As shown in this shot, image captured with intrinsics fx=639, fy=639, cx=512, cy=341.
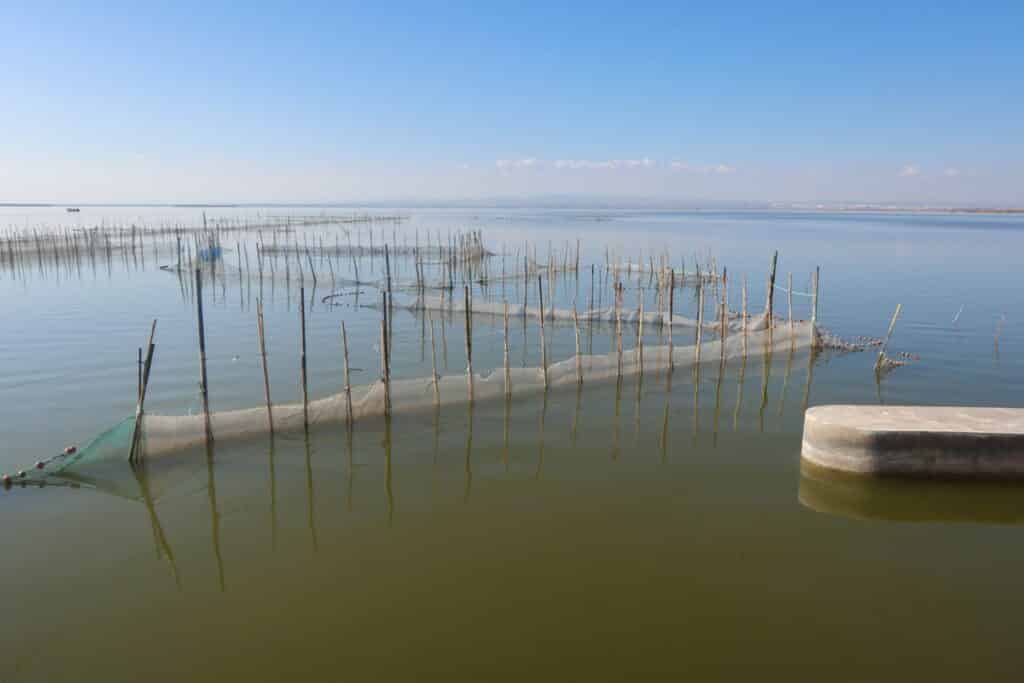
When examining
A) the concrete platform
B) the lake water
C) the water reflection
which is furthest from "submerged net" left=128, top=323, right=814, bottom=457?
the water reflection

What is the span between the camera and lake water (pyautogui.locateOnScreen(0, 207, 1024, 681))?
460 centimetres

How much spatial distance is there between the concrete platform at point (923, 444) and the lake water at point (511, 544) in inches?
8.4

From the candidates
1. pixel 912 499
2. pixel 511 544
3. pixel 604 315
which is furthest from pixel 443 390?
pixel 604 315

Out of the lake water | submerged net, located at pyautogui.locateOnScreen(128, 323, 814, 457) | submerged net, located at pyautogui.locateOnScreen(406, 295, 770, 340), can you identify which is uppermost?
submerged net, located at pyautogui.locateOnScreen(406, 295, 770, 340)

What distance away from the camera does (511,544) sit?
6055mm

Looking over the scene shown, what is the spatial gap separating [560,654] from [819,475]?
437cm

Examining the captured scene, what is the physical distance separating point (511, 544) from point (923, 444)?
4783 mm

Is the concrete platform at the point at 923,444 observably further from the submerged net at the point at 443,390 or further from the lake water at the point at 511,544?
the submerged net at the point at 443,390

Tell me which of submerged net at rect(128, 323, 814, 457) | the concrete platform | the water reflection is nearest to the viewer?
the water reflection

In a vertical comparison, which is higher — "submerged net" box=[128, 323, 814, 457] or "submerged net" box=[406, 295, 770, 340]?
"submerged net" box=[406, 295, 770, 340]

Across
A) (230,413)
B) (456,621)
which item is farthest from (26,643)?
(230,413)

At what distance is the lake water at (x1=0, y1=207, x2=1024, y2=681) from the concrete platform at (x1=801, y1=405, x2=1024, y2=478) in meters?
0.21

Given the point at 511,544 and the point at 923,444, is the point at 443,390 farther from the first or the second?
the point at 923,444

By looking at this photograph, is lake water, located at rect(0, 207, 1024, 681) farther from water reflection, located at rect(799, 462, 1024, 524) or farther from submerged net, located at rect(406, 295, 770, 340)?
submerged net, located at rect(406, 295, 770, 340)
